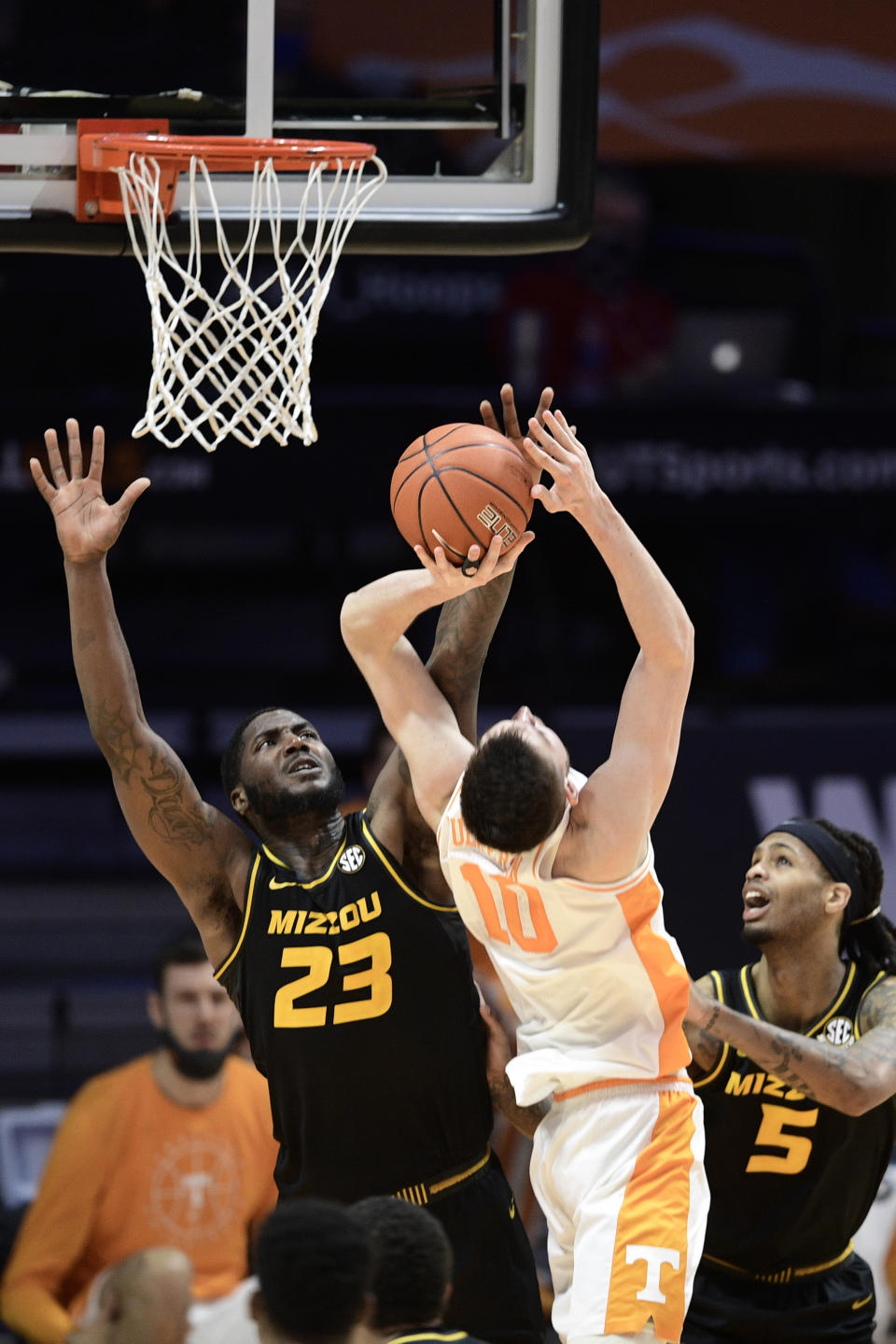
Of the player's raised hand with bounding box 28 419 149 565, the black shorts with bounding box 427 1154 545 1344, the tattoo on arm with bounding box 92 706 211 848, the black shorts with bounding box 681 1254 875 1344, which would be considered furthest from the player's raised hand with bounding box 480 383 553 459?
the black shorts with bounding box 681 1254 875 1344

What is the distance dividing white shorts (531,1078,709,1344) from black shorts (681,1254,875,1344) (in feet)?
2.35

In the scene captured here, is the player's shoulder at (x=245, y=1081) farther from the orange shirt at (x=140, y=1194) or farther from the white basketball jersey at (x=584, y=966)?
the white basketball jersey at (x=584, y=966)

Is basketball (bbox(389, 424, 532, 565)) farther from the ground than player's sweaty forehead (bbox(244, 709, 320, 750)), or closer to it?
farther from the ground

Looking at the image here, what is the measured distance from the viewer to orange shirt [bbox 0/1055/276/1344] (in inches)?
261

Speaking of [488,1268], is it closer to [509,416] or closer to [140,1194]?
[509,416]

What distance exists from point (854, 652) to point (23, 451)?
15.3 ft

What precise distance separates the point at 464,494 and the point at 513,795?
739mm

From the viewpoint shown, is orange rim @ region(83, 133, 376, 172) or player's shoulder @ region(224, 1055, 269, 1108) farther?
player's shoulder @ region(224, 1055, 269, 1108)

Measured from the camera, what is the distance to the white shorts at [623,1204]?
3932 millimetres

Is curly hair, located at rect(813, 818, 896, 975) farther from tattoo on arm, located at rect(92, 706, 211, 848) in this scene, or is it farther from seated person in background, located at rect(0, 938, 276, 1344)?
seated person in background, located at rect(0, 938, 276, 1344)

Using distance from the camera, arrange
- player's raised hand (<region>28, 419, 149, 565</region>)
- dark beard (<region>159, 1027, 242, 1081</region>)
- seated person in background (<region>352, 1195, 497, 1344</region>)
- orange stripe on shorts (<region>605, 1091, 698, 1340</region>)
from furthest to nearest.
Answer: dark beard (<region>159, 1027, 242, 1081</region>) < player's raised hand (<region>28, 419, 149, 565</region>) < orange stripe on shorts (<region>605, 1091, 698, 1340</region>) < seated person in background (<region>352, 1195, 497, 1344</region>)

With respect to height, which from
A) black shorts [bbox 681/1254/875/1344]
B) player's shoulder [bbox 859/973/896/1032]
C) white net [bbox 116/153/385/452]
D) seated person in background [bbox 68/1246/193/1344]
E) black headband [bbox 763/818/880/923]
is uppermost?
white net [bbox 116/153/385/452]

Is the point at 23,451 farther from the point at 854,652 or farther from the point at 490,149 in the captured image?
the point at 854,652

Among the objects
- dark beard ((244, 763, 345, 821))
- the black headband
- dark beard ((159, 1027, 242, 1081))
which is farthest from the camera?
dark beard ((159, 1027, 242, 1081))
